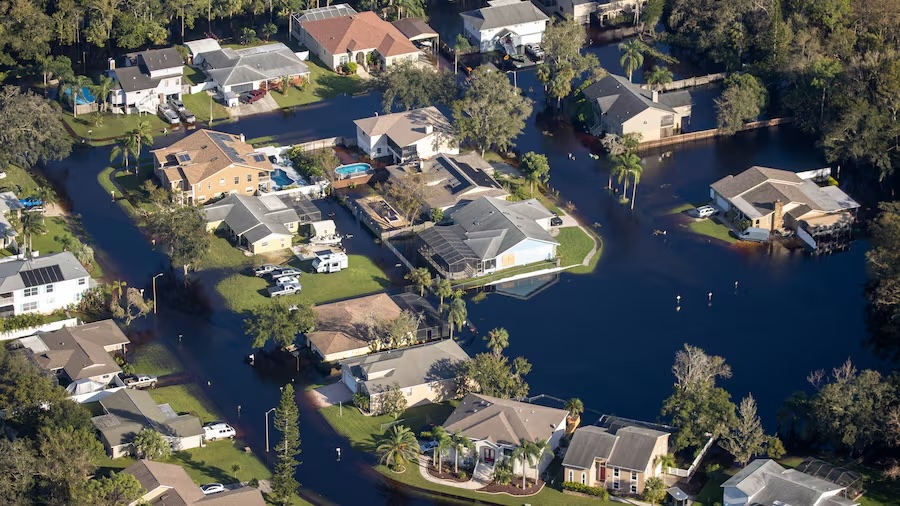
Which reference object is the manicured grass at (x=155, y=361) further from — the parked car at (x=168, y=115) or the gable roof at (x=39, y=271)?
the parked car at (x=168, y=115)

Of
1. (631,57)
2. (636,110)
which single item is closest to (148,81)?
(636,110)

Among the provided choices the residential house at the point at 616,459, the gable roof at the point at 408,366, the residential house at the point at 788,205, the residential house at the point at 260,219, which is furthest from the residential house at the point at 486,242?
the residential house at the point at 616,459

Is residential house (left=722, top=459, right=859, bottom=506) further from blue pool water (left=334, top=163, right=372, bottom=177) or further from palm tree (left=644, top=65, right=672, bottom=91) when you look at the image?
palm tree (left=644, top=65, right=672, bottom=91)

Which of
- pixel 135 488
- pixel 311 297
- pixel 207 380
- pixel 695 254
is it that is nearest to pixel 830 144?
pixel 695 254

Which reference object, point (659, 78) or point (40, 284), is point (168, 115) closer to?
point (40, 284)

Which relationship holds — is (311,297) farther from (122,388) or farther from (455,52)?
(455,52)

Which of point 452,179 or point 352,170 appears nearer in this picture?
point 452,179

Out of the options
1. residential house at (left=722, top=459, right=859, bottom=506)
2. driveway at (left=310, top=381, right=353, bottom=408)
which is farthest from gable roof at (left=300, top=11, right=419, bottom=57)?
residential house at (left=722, top=459, right=859, bottom=506)
